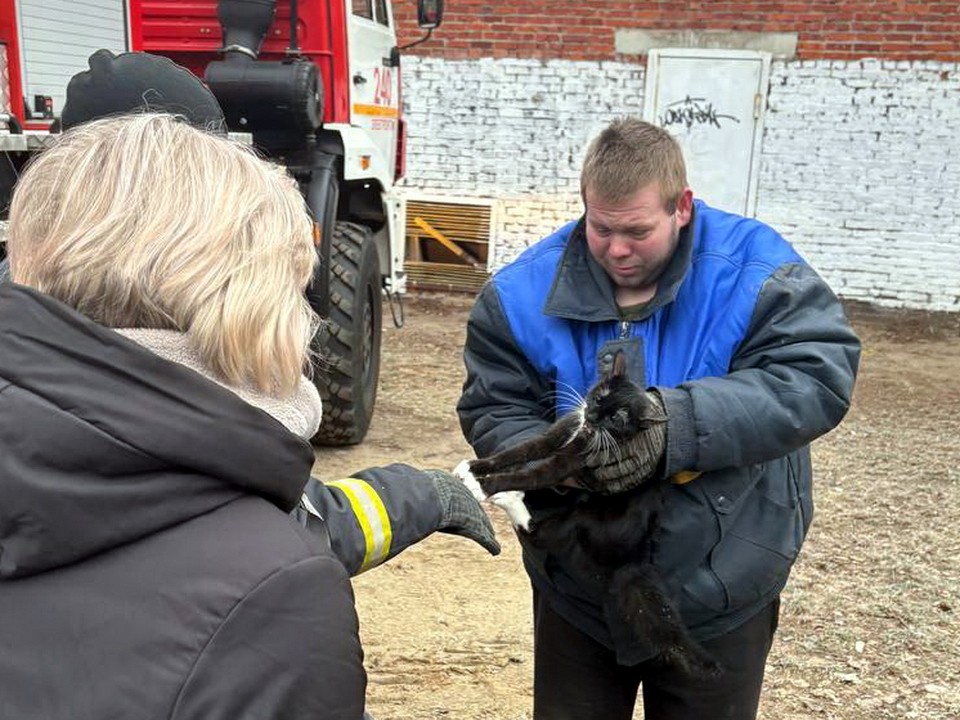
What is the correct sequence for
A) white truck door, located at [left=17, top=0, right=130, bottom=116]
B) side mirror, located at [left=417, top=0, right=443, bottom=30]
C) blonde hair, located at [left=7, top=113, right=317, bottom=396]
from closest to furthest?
blonde hair, located at [left=7, top=113, right=317, bottom=396] < white truck door, located at [left=17, top=0, right=130, bottom=116] < side mirror, located at [left=417, top=0, right=443, bottom=30]

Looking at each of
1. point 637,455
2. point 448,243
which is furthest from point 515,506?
point 448,243

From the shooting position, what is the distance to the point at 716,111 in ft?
31.9

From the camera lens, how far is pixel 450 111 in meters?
10.3

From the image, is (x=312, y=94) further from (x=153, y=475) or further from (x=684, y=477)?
(x=153, y=475)

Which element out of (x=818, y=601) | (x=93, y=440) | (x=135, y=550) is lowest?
(x=818, y=601)

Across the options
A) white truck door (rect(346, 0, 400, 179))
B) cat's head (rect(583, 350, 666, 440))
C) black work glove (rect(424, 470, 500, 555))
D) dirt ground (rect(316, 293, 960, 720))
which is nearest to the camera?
black work glove (rect(424, 470, 500, 555))

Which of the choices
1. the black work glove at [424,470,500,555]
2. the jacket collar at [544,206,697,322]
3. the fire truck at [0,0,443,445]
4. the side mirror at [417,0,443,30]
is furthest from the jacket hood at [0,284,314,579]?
the side mirror at [417,0,443,30]

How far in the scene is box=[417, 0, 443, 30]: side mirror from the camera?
6.38 meters

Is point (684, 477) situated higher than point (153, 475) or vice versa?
point (153, 475)

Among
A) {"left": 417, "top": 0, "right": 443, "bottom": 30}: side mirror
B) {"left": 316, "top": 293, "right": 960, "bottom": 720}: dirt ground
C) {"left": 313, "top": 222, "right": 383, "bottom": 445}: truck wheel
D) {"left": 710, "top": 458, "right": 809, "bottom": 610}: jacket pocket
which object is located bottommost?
{"left": 316, "top": 293, "right": 960, "bottom": 720}: dirt ground

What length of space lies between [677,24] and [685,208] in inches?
325

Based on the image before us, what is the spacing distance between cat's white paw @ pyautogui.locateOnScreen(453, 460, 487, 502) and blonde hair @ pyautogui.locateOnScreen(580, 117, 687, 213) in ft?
2.02

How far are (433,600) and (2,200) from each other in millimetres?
2153

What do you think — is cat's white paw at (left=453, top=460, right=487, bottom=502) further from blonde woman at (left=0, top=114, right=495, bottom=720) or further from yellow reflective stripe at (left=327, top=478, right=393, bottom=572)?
blonde woman at (left=0, top=114, right=495, bottom=720)
